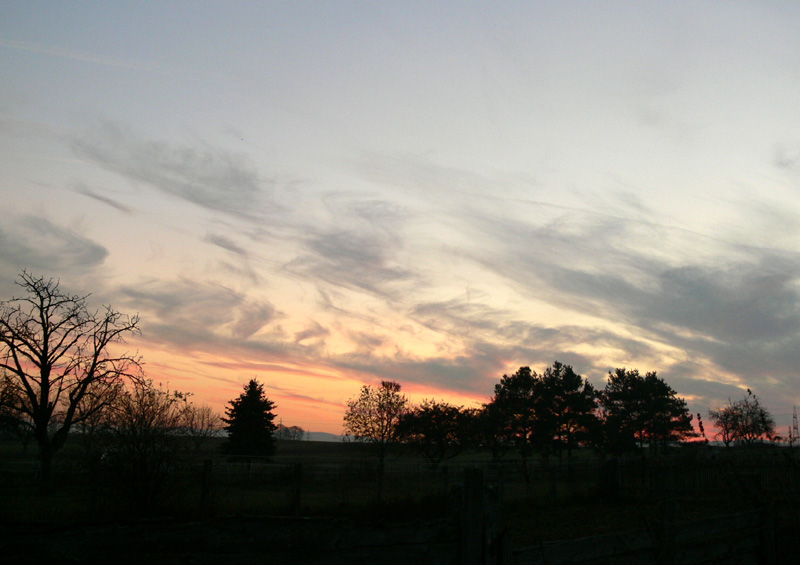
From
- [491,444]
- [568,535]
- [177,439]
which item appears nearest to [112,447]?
[177,439]

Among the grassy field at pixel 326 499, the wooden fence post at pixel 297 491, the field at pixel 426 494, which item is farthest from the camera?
the wooden fence post at pixel 297 491

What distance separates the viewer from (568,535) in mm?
13359

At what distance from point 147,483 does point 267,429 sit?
143 feet

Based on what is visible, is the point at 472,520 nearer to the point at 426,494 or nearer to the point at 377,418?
the point at 426,494

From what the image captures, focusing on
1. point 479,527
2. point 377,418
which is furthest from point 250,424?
point 479,527

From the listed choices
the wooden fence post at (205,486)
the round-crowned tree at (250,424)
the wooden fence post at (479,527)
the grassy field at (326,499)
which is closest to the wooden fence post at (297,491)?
the grassy field at (326,499)

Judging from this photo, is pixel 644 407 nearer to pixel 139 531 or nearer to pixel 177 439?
pixel 177 439

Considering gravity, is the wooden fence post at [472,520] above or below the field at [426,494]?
above

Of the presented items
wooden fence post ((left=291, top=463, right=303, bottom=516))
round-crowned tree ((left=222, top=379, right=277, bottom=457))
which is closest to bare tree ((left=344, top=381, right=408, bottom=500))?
round-crowned tree ((left=222, top=379, right=277, bottom=457))

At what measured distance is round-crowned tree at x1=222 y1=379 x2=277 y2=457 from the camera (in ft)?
171

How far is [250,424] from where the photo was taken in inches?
2064

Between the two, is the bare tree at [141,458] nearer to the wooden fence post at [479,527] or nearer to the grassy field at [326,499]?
the grassy field at [326,499]

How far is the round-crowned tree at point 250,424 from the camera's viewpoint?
171 feet

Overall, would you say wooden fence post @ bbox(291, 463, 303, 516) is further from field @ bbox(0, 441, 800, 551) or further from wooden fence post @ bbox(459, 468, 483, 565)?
wooden fence post @ bbox(459, 468, 483, 565)
